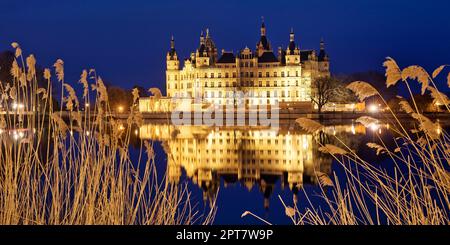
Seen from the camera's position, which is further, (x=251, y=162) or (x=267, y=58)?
(x=267, y=58)

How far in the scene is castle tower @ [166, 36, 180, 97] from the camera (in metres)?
64.2

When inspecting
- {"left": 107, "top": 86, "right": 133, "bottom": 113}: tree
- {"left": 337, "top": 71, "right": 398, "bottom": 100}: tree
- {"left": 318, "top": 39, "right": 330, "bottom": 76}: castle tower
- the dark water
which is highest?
{"left": 318, "top": 39, "right": 330, "bottom": 76}: castle tower

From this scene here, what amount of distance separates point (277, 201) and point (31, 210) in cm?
725

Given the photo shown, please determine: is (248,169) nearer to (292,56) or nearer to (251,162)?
(251,162)

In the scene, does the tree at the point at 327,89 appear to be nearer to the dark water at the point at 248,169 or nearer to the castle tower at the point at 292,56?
the castle tower at the point at 292,56

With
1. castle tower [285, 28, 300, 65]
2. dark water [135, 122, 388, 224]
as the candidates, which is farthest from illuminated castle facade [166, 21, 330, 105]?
dark water [135, 122, 388, 224]

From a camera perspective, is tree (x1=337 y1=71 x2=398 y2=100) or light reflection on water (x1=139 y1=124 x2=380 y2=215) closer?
light reflection on water (x1=139 y1=124 x2=380 y2=215)

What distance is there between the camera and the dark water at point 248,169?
849 centimetres

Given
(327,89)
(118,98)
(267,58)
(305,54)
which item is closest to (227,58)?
(267,58)

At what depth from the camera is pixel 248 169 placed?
1764 centimetres

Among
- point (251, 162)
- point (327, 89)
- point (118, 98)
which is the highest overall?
point (327, 89)

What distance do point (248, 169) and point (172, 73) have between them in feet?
157

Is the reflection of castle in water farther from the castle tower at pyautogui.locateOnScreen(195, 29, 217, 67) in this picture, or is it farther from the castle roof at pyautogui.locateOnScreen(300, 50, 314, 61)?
the castle roof at pyautogui.locateOnScreen(300, 50, 314, 61)
